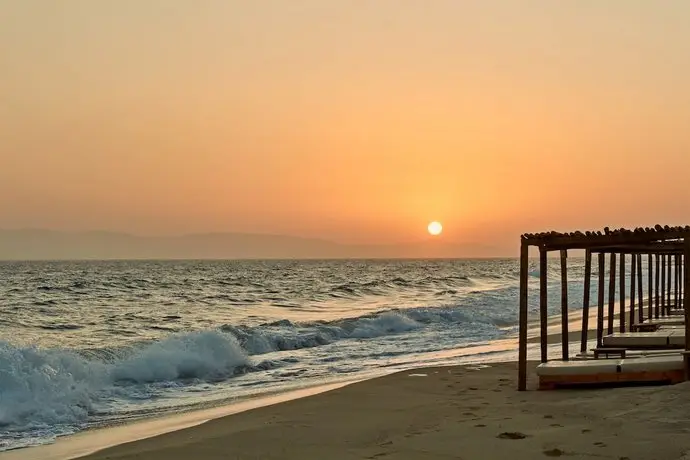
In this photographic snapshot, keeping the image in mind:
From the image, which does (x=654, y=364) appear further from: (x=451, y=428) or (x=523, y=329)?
(x=451, y=428)

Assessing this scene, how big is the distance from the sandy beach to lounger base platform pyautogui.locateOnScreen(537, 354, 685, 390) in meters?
0.29

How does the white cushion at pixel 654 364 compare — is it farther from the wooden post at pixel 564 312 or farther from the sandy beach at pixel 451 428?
the wooden post at pixel 564 312

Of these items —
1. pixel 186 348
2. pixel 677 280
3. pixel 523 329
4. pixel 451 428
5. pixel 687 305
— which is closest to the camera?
pixel 451 428

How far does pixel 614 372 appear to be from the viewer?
36.3ft

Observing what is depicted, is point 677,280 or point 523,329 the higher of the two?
point 677,280

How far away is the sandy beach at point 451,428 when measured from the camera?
757 centimetres

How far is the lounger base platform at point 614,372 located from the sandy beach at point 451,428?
11.5 inches

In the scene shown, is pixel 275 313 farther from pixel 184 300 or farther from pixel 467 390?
pixel 467 390

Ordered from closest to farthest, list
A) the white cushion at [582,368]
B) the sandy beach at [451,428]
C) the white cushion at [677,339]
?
the sandy beach at [451,428] < the white cushion at [582,368] < the white cushion at [677,339]

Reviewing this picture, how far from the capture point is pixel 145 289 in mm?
54250

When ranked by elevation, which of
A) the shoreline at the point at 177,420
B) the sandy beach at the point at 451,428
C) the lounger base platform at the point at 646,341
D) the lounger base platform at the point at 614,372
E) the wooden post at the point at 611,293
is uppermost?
the wooden post at the point at 611,293

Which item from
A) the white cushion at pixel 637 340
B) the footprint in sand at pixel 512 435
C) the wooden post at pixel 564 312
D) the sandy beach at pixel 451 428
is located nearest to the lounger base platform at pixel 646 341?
the white cushion at pixel 637 340

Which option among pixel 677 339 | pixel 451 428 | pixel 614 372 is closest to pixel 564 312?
pixel 677 339

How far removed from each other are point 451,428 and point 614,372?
3414 millimetres
